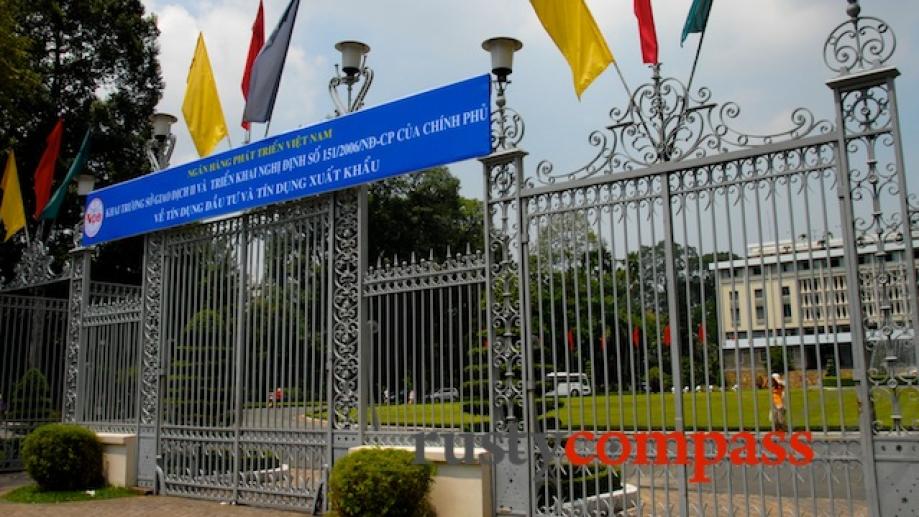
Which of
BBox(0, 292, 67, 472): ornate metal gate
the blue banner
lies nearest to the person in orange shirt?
the blue banner

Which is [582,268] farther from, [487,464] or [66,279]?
[66,279]

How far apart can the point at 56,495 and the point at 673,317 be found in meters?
8.12

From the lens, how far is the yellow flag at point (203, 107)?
1097 centimetres

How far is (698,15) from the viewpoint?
6.56 meters

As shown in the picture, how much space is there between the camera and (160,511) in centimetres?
911

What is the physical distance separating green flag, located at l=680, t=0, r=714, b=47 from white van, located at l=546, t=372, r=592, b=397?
3023 millimetres

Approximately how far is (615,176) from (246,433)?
537 centimetres

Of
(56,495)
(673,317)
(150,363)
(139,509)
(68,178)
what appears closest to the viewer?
(673,317)

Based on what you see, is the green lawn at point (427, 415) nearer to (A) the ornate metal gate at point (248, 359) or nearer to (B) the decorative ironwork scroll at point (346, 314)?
(B) the decorative ironwork scroll at point (346, 314)

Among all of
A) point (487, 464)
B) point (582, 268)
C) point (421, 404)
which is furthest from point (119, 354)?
point (582, 268)

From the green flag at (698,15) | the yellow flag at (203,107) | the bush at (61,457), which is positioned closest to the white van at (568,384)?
the green flag at (698,15)

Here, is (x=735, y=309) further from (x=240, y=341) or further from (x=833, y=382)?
(x=240, y=341)

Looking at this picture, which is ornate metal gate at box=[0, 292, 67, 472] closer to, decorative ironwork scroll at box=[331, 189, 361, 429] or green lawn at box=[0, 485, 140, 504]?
green lawn at box=[0, 485, 140, 504]

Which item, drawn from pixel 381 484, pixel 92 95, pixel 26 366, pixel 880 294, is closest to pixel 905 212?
pixel 880 294
